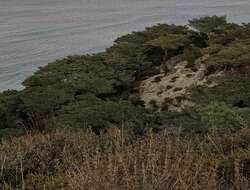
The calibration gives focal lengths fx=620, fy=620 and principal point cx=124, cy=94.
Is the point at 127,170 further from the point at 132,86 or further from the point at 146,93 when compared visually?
the point at 132,86

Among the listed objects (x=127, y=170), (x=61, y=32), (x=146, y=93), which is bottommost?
(x=61, y=32)

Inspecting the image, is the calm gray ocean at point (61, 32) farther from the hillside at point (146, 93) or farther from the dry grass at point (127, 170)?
the dry grass at point (127, 170)

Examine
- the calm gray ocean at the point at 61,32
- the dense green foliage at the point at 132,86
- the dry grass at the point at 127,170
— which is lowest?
the calm gray ocean at the point at 61,32

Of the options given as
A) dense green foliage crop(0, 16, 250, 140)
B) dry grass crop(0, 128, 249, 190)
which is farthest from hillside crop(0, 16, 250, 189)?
dry grass crop(0, 128, 249, 190)

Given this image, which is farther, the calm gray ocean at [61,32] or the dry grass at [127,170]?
→ the calm gray ocean at [61,32]

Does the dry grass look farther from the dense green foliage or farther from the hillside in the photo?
the dense green foliage

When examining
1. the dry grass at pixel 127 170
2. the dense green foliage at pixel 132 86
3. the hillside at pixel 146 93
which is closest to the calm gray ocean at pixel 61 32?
the dense green foliage at pixel 132 86

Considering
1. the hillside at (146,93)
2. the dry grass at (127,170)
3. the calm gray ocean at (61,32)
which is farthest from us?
the calm gray ocean at (61,32)

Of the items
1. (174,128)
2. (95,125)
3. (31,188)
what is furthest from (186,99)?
(31,188)

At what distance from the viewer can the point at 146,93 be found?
81.3 feet

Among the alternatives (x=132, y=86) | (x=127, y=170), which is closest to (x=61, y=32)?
(x=132, y=86)

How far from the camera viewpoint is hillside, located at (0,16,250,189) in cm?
1461

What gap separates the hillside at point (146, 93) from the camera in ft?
47.9

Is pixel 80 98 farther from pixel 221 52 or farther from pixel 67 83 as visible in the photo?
pixel 221 52
